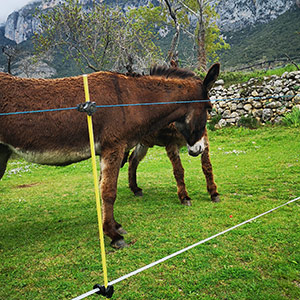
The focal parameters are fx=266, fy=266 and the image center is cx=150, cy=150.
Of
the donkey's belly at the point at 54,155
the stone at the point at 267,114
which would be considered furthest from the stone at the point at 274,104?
the donkey's belly at the point at 54,155

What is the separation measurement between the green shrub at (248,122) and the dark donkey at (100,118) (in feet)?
31.0

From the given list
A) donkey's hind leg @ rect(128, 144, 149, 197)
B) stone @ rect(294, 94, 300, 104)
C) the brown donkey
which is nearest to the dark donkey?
the brown donkey

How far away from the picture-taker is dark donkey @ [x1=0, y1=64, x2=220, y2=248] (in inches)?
120

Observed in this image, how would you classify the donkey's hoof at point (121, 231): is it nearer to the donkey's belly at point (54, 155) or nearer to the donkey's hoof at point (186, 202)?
the donkey's belly at point (54, 155)

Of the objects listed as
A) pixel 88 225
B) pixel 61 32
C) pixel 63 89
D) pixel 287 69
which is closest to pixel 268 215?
pixel 88 225

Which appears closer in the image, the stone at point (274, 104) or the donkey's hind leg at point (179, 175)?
the donkey's hind leg at point (179, 175)

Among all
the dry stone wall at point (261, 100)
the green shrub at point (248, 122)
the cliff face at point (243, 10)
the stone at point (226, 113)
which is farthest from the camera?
the cliff face at point (243, 10)

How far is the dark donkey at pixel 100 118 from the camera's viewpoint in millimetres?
3043

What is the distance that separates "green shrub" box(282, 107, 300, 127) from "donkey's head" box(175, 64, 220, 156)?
8.70m

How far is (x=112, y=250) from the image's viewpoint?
3.25 meters

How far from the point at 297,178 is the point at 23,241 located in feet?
18.3

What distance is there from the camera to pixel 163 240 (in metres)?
3.44

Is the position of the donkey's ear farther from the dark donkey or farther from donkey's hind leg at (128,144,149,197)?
donkey's hind leg at (128,144,149,197)

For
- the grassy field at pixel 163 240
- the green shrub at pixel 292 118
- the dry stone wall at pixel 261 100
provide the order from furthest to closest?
the dry stone wall at pixel 261 100, the green shrub at pixel 292 118, the grassy field at pixel 163 240
